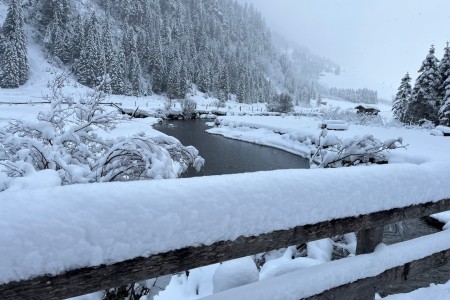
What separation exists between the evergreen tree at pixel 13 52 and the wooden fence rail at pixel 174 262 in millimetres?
68152

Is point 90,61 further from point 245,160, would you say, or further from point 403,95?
point 403,95

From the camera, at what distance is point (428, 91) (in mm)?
33656

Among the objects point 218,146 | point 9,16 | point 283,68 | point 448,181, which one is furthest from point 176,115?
point 283,68

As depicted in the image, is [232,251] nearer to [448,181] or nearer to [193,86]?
[448,181]

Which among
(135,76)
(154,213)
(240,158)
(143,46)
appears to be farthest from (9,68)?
(154,213)

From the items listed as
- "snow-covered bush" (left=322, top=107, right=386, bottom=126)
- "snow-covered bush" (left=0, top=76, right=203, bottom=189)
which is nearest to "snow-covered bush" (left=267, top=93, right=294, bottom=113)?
"snow-covered bush" (left=322, top=107, right=386, bottom=126)

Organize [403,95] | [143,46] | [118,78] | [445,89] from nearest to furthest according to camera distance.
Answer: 1. [445,89]
2. [403,95]
3. [118,78]
4. [143,46]

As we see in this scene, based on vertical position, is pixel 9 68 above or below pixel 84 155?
above

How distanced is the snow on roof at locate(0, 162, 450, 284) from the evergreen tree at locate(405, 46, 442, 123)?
124 feet

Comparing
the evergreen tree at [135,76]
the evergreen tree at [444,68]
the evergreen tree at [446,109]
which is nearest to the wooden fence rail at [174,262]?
the evergreen tree at [446,109]

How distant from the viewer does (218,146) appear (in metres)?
25.1

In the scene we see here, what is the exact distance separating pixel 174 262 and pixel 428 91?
39888 mm

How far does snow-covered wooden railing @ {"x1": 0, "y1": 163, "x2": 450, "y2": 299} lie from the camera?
3.43ft

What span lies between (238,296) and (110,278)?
27.3 inches
